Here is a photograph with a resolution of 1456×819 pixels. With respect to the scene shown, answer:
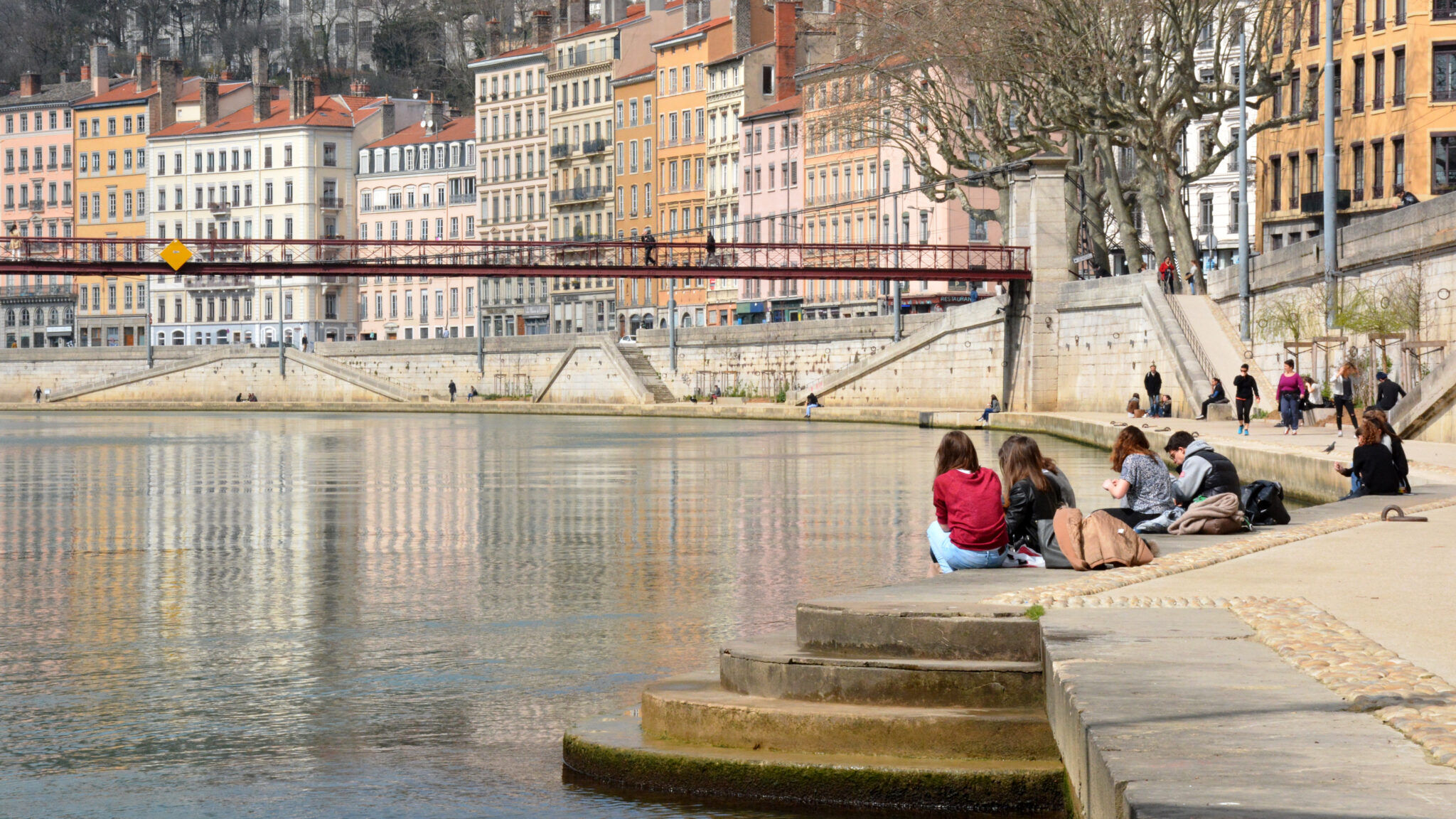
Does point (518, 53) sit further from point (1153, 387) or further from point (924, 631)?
point (924, 631)

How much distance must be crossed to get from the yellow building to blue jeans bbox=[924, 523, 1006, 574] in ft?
151

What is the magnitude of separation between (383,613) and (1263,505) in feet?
21.5

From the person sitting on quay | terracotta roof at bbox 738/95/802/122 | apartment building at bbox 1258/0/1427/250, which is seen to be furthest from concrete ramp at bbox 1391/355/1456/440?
terracotta roof at bbox 738/95/802/122

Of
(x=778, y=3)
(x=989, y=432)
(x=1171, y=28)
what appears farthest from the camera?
(x=778, y=3)

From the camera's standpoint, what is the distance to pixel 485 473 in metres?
37.1

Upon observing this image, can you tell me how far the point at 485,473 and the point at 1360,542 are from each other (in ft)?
78.5

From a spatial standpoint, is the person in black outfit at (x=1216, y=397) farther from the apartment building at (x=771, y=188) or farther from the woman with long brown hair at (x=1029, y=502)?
the apartment building at (x=771, y=188)

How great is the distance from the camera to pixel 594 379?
85.6 meters

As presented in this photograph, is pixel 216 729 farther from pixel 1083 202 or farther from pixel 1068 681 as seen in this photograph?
pixel 1083 202

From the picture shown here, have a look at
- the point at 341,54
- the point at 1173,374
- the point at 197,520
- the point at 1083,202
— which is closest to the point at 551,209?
the point at 341,54

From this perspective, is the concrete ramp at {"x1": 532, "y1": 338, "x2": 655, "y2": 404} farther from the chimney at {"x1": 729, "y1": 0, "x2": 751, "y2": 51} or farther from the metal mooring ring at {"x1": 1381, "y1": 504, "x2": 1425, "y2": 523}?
the metal mooring ring at {"x1": 1381, "y1": 504, "x2": 1425, "y2": 523}

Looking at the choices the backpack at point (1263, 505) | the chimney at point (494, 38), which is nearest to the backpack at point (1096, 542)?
the backpack at point (1263, 505)

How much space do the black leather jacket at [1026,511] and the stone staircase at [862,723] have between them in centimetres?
304

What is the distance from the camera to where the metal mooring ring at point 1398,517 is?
16358mm
